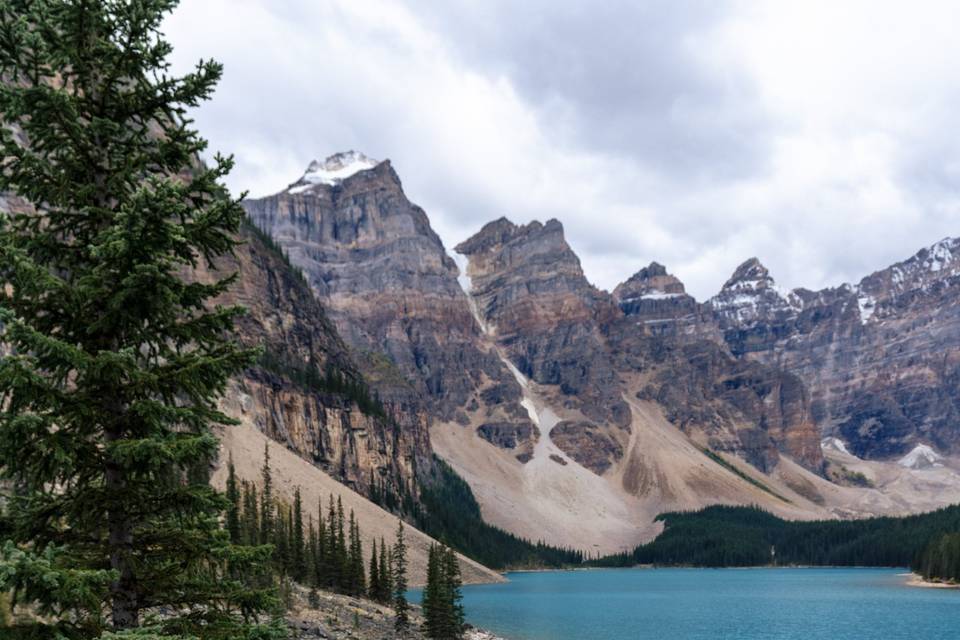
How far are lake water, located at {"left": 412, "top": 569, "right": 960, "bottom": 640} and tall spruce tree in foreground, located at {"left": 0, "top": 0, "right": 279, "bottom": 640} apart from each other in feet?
245

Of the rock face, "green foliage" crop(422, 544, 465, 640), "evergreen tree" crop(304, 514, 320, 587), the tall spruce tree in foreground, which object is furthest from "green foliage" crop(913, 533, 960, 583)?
the tall spruce tree in foreground

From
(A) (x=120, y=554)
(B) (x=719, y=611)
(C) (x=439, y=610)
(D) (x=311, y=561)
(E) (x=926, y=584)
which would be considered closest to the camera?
(A) (x=120, y=554)

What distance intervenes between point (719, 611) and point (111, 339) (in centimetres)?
11111

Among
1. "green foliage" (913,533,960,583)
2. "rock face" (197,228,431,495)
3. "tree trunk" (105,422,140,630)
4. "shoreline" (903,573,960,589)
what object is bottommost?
"shoreline" (903,573,960,589)

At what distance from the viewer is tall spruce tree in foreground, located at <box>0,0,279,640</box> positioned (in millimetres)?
10383

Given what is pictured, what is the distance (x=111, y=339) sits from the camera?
37.7 ft

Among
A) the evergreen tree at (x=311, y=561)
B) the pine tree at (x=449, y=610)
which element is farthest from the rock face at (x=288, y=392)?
the pine tree at (x=449, y=610)

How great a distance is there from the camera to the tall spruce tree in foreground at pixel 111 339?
10383 millimetres

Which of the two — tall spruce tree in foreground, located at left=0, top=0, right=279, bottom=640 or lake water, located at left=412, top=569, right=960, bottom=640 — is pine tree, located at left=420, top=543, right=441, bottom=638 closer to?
lake water, located at left=412, top=569, right=960, bottom=640

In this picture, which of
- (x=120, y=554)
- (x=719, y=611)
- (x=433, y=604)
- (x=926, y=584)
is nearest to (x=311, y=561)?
(x=433, y=604)

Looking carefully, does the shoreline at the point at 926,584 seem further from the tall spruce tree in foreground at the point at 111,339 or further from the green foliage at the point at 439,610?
the tall spruce tree in foreground at the point at 111,339

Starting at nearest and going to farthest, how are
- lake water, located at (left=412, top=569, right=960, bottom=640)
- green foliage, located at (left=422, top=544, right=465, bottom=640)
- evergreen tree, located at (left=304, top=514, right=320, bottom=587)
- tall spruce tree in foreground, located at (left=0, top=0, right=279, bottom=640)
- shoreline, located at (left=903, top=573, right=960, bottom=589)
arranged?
tall spruce tree in foreground, located at (left=0, top=0, right=279, bottom=640), green foliage, located at (left=422, top=544, right=465, bottom=640), evergreen tree, located at (left=304, top=514, right=320, bottom=587), lake water, located at (left=412, top=569, right=960, bottom=640), shoreline, located at (left=903, top=573, right=960, bottom=589)

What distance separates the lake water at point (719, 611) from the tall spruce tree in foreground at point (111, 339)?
74747 millimetres

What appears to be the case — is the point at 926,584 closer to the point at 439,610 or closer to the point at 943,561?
the point at 943,561
